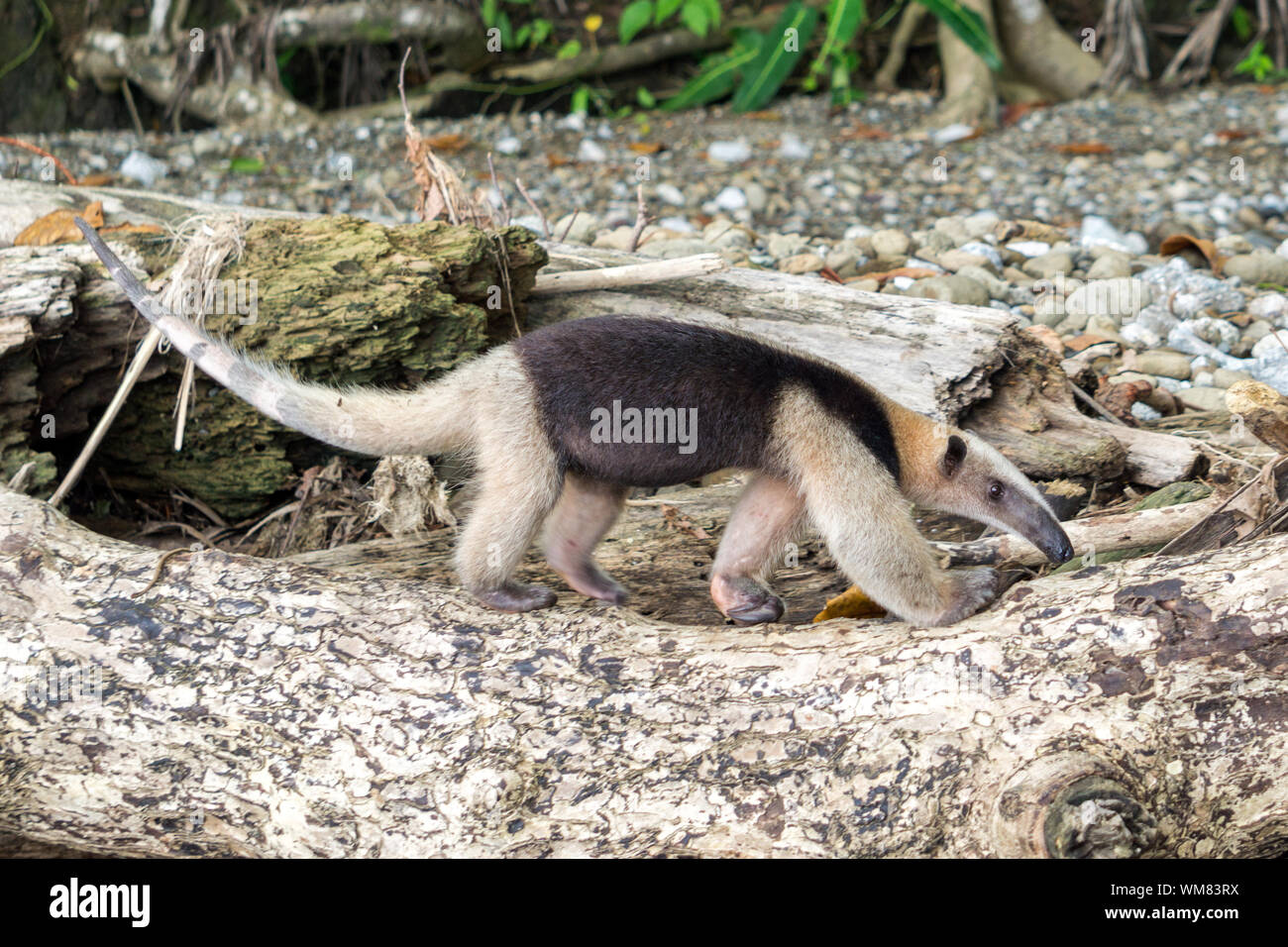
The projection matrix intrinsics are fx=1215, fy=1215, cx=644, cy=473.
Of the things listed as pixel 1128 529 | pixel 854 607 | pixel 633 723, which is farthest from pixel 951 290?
pixel 633 723

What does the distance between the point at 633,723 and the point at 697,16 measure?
996 centimetres

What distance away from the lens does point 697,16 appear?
12195 millimetres

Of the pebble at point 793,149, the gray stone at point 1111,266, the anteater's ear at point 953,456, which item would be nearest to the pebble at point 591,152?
the pebble at point 793,149

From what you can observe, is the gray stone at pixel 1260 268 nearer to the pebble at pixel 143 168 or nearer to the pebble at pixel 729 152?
the pebble at pixel 729 152

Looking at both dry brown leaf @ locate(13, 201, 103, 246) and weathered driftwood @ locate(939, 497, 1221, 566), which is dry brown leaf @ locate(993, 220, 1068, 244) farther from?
dry brown leaf @ locate(13, 201, 103, 246)

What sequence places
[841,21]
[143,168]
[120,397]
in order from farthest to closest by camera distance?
[841,21]
[143,168]
[120,397]

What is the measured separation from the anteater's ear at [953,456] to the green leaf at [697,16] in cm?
842

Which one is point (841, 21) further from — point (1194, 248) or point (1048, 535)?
point (1048, 535)

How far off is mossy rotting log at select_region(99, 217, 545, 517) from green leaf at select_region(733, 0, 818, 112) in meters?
7.08

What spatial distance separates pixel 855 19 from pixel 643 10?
2126mm

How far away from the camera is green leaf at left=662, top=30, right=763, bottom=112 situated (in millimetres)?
12594

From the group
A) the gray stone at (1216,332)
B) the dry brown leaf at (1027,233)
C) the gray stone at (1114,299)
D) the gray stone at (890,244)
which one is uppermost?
the dry brown leaf at (1027,233)

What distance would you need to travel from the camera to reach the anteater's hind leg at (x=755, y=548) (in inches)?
195

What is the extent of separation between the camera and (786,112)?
1251cm
